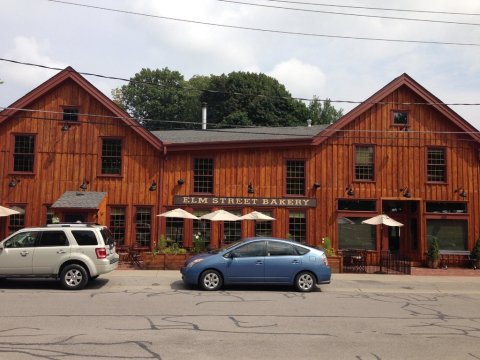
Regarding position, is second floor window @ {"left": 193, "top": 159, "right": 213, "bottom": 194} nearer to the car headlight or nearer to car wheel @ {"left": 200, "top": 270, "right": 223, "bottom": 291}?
the car headlight

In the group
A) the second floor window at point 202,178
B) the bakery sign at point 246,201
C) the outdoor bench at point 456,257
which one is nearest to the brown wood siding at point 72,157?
the bakery sign at point 246,201

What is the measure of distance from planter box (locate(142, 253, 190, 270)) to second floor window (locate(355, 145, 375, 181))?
29.4ft

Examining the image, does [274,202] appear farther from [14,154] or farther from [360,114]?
[14,154]

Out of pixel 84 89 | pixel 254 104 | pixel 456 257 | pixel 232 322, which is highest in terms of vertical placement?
pixel 254 104

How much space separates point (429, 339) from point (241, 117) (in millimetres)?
42281

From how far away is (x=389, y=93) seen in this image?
21.9 meters

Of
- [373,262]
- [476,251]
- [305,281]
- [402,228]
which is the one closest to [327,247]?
[373,262]

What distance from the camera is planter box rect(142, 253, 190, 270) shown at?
→ 1798 centimetres

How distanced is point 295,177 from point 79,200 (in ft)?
30.9

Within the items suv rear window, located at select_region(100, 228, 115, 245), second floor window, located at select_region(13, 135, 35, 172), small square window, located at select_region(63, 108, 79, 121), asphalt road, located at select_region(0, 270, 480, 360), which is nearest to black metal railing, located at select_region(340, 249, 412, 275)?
asphalt road, located at select_region(0, 270, 480, 360)

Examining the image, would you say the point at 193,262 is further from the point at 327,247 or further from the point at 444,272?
the point at 444,272

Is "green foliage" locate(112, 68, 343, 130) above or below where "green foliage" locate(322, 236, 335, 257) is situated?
above

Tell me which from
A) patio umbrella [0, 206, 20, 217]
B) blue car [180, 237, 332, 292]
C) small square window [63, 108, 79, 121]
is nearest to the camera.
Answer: blue car [180, 237, 332, 292]

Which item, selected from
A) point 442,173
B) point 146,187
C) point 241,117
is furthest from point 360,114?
point 241,117
